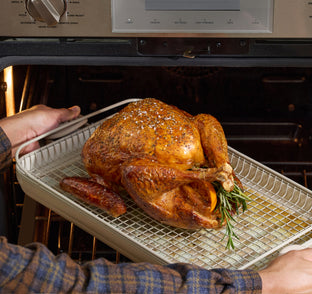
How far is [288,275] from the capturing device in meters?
1.16

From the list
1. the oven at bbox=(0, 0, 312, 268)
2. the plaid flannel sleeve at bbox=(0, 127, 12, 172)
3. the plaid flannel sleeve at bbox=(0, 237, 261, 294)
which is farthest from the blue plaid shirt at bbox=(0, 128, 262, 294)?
the oven at bbox=(0, 0, 312, 268)

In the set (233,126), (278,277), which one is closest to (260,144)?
(233,126)

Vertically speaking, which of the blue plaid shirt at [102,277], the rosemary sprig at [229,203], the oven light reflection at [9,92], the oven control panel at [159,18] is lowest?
the blue plaid shirt at [102,277]

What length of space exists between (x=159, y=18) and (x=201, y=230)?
55 cm

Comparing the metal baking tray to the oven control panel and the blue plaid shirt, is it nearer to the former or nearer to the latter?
the blue plaid shirt

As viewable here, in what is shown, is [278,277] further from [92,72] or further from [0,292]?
[92,72]

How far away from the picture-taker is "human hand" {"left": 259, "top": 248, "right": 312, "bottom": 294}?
3.76ft

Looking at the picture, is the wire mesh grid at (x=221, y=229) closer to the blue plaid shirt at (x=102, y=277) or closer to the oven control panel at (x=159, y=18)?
the blue plaid shirt at (x=102, y=277)

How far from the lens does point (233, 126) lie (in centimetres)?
178

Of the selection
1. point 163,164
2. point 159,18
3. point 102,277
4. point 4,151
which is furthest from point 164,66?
point 102,277

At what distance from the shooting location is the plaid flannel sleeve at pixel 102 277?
Result: 105 centimetres

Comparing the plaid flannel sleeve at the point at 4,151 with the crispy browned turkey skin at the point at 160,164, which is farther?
the plaid flannel sleeve at the point at 4,151

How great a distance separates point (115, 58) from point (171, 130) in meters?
0.26

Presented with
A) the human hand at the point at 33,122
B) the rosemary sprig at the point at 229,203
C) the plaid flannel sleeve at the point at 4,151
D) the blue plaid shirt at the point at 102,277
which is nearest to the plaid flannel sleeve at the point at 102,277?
the blue plaid shirt at the point at 102,277
